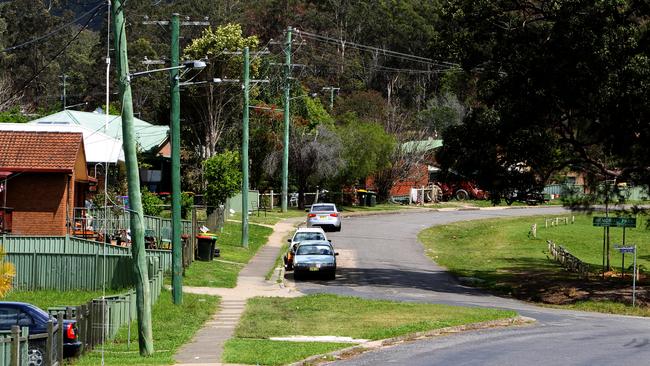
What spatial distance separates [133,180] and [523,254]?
36.1m

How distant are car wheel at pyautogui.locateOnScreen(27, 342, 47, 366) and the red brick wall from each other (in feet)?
72.0

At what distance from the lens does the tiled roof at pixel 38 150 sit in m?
38.7

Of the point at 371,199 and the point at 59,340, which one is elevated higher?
the point at 371,199

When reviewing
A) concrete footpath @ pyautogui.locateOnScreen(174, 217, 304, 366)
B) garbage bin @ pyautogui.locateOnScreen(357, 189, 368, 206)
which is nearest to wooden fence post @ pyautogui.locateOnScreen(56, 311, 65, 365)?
concrete footpath @ pyautogui.locateOnScreen(174, 217, 304, 366)

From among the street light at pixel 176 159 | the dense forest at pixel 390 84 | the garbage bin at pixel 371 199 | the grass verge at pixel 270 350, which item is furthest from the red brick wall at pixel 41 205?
the garbage bin at pixel 371 199

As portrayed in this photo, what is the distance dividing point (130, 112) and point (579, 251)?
41.3 meters

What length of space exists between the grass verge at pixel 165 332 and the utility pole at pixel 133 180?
577 mm

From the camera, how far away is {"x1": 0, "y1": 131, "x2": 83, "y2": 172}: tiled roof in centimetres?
3866

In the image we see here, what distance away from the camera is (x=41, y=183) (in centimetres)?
3953

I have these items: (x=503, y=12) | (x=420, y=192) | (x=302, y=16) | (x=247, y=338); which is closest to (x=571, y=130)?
(x=503, y=12)

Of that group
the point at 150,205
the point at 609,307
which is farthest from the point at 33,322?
the point at 150,205

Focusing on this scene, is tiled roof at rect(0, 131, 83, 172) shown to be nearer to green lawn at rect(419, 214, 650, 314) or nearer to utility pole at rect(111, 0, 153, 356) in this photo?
green lawn at rect(419, 214, 650, 314)

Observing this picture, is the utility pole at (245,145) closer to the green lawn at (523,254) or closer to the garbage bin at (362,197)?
the green lawn at (523,254)

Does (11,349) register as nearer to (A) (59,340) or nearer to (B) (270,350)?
(A) (59,340)
